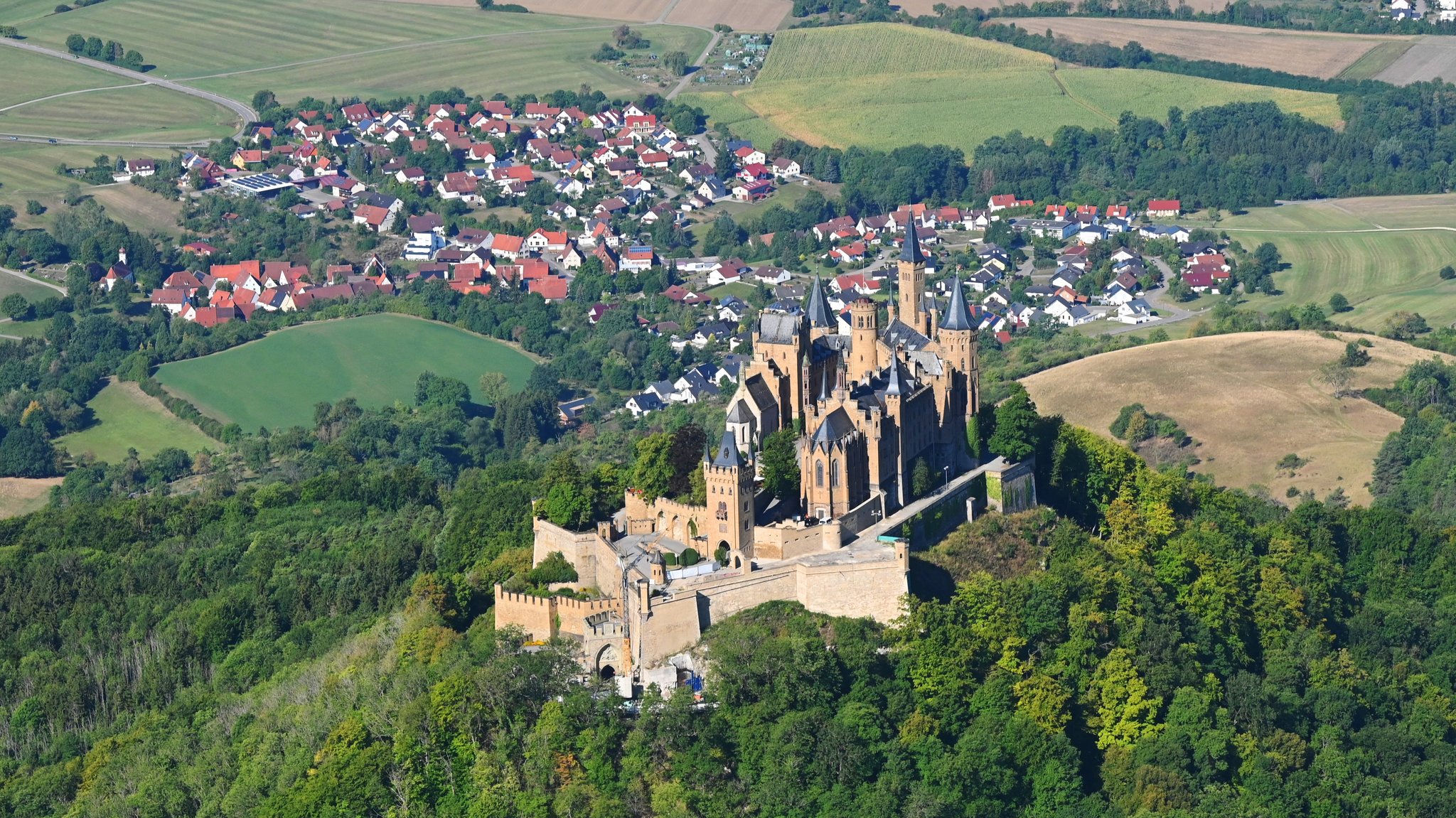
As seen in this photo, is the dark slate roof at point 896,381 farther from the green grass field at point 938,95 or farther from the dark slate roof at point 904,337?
the green grass field at point 938,95

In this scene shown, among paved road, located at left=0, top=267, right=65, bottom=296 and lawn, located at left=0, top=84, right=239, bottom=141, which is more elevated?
lawn, located at left=0, top=84, right=239, bottom=141

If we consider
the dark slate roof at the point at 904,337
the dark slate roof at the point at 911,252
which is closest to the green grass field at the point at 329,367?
the dark slate roof at the point at 911,252

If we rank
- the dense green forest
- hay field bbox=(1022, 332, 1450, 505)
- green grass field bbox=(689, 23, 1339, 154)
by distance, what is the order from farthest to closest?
green grass field bbox=(689, 23, 1339, 154)
hay field bbox=(1022, 332, 1450, 505)
the dense green forest

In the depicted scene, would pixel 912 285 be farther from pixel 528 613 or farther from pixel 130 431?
pixel 130 431

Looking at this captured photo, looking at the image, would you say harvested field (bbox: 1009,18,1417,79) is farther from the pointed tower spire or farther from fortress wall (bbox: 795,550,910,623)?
fortress wall (bbox: 795,550,910,623)

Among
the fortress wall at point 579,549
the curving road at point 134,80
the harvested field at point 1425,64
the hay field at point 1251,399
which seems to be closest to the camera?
the fortress wall at point 579,549

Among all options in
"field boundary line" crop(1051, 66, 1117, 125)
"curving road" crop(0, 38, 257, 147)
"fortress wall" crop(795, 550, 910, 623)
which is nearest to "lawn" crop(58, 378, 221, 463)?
"curving road" crop(0, 38, 257, 147)

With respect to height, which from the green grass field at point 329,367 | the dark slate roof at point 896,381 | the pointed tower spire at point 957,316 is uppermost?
the pointed tower spire at point 957,316
